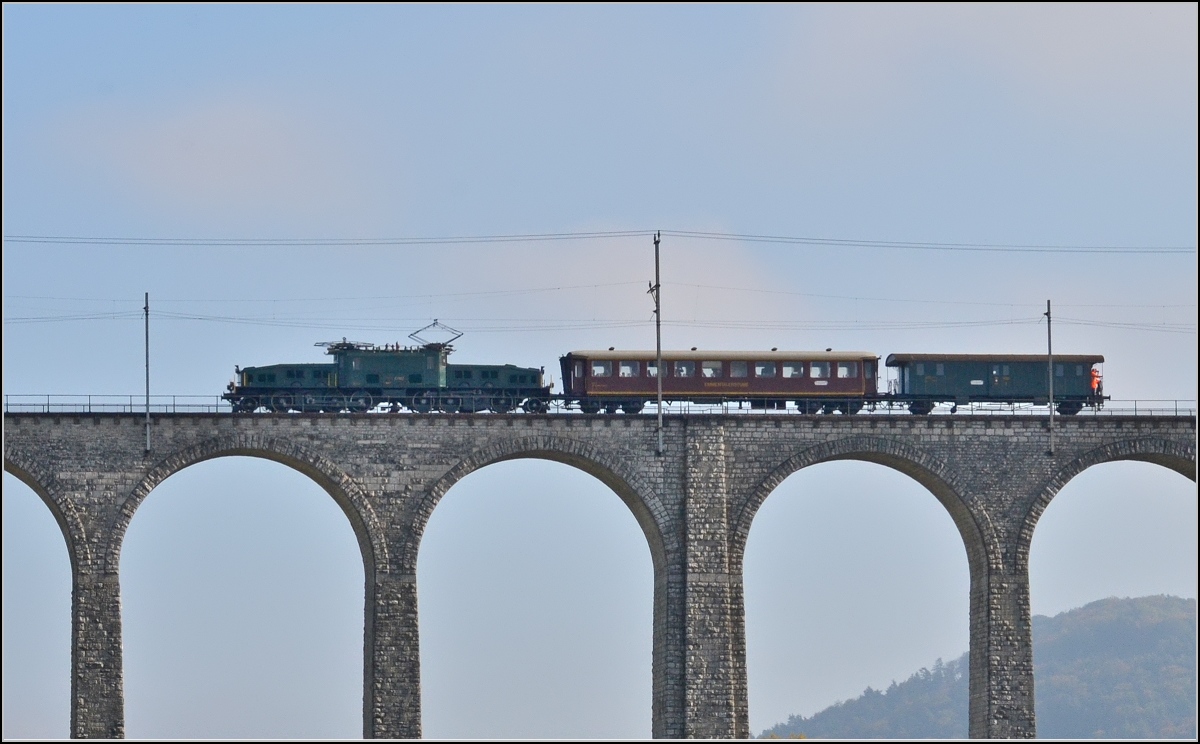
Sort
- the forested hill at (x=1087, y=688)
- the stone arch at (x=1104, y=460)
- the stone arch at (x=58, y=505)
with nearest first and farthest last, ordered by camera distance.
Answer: the stone arch at (x=58, y=505)
the stone arch at (x=1104, y=460)
the forested hill at (x=1087, y=688)

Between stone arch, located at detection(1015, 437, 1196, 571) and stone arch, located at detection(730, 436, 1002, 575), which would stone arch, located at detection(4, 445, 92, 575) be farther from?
stone arch, located at detection(1015, 437, 1196, 571)

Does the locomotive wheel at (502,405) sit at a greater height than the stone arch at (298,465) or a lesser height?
greater

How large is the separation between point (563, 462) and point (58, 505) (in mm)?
16421

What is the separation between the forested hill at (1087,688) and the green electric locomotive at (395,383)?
75049mm

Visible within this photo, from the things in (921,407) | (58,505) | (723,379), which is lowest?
(58,505)

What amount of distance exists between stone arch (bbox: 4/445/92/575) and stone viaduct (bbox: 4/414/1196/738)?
63mm

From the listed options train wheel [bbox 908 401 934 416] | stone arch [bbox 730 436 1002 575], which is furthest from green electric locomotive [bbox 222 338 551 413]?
train wheel [bbox 908 401 934 416]

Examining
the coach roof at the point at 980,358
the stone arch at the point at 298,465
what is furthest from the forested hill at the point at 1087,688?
the stone arch at the point at 298,465

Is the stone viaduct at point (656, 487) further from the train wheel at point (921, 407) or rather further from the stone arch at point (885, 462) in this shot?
the train wheel at point (921, 407)

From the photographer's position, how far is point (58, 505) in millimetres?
70000

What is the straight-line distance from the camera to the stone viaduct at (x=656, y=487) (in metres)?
70.2

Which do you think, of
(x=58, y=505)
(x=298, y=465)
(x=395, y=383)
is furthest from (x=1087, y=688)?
(x=58, y=505)

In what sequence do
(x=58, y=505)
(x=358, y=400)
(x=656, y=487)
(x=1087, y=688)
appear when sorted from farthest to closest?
1. (x=1087, y=688)
2. (x=358, y=400)
3. (x=656, y=487)
4. (x=58, y=505)

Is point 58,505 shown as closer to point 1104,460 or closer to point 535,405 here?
point 535,405
